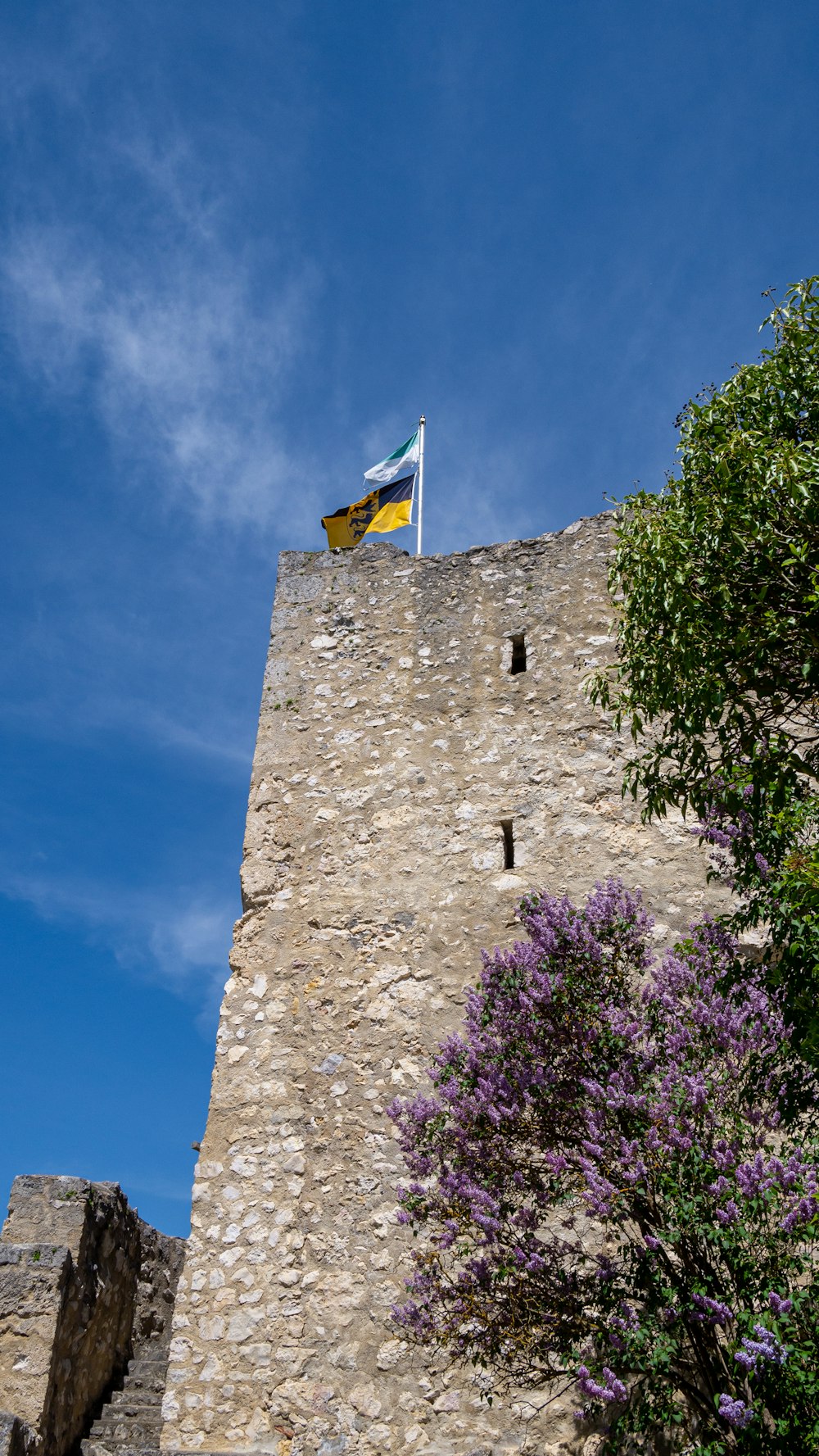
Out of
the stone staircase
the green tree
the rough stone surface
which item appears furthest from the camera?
the stone staircase

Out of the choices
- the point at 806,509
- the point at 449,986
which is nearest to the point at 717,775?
the point at 806,509

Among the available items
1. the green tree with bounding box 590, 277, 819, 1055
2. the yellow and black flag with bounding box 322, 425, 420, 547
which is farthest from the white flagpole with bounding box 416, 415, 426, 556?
the green tree with bounding box 590, 277, 819, 1055

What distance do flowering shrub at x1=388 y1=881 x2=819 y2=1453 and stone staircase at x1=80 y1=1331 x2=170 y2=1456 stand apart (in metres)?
2.53

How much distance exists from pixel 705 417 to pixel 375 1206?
210 inches

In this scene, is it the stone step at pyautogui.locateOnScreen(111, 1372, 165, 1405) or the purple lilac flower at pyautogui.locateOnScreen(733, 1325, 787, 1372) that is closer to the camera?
the purple lilac flower at pyautogui.locateOnScreen(733, 1325, 787, 1372)

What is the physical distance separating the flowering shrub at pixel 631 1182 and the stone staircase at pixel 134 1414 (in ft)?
8.29

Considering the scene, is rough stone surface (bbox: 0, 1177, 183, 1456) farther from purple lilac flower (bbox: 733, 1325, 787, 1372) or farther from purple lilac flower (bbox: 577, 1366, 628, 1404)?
purple lilac flower (bbox: 733, 1325, 787, 1372)

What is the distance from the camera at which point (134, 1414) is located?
24.7ft

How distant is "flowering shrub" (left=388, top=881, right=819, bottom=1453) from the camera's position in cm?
466

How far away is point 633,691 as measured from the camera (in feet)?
22.0

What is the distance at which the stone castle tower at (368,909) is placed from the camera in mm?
6672

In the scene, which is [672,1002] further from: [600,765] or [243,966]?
[243,966]

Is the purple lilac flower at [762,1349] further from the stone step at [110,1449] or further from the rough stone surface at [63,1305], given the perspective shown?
the stone step at [110,1449]

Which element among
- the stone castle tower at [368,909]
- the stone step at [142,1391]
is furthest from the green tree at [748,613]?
the stone step at [142,1391]
